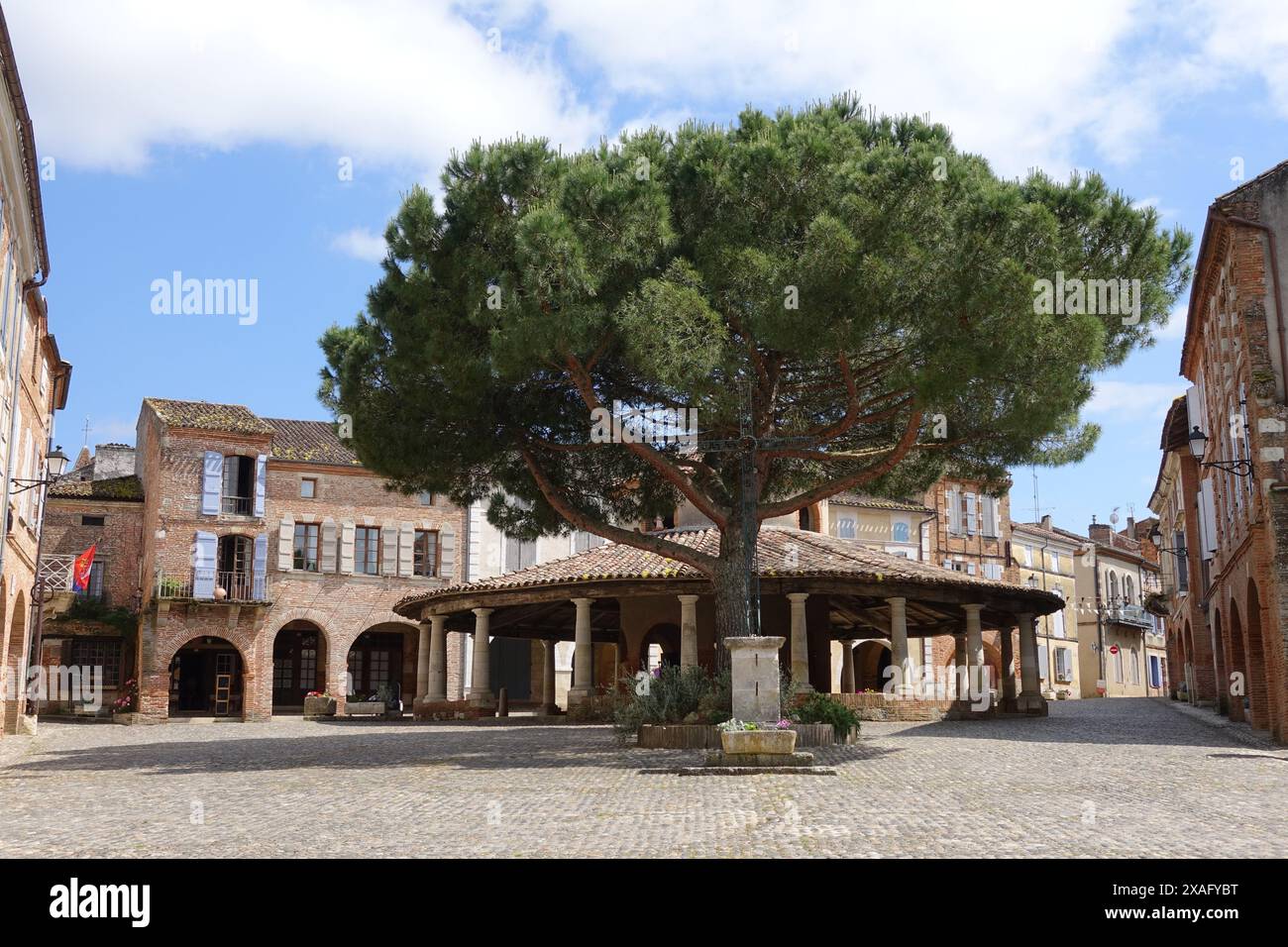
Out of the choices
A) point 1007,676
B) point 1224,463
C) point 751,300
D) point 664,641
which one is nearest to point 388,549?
point 664,641

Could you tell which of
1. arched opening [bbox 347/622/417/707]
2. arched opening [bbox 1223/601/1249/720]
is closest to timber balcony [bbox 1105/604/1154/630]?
arched opening [bbox 1223/601/1249/720]

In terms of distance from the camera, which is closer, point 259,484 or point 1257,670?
point 1257,670

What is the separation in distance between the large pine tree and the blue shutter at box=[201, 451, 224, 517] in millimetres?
17385

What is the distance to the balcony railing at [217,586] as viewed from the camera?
112 ft

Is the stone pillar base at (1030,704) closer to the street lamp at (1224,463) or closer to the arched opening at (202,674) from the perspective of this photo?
the street lamp at (1224,463)

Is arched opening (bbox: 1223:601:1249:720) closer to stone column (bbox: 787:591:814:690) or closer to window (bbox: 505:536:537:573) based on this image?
stone column (bbox: 787:591:814:690)

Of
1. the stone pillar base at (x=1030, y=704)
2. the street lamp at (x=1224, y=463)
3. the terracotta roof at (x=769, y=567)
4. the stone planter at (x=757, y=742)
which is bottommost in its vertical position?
the stone pillar base at (x=1030, y=704)

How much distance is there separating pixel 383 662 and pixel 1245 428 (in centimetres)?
2859

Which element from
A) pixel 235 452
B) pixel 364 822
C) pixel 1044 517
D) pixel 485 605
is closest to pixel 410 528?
pixel 235 452

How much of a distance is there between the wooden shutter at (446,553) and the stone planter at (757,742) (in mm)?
25855

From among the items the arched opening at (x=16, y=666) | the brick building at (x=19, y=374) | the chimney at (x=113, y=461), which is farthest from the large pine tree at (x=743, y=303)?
the chimney at (x=113, y=461)

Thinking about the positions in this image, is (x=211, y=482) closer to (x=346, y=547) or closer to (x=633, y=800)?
(x=346, y=547)

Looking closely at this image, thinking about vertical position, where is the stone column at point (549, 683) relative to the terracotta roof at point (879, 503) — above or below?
below

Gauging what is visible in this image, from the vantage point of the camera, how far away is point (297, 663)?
38.9 meters
